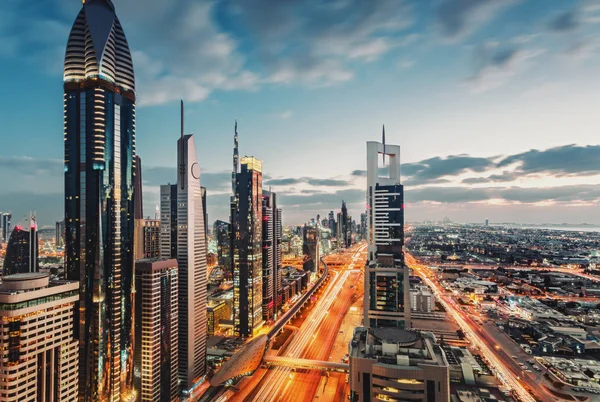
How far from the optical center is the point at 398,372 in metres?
36.1

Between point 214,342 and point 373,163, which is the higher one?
point 373,163

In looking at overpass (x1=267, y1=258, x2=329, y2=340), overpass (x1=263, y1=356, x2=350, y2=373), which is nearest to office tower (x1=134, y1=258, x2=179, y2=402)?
overpass (x1=263, y1=356, x2=350, y2=373)

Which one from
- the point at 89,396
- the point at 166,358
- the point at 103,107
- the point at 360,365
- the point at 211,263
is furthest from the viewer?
the point at 211,263

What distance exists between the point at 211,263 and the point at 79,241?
132821mm

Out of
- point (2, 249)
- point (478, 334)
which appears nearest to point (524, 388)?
point (478, 334)

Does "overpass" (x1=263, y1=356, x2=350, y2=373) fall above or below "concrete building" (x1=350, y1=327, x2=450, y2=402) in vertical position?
below

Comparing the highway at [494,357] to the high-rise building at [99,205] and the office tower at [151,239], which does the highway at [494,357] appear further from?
the office tower at [151,239]

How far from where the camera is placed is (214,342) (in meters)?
79.8

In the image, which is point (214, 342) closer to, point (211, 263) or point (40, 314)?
point (40, 314)

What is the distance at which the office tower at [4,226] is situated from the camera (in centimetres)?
13300

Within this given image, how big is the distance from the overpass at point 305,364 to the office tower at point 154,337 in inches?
717

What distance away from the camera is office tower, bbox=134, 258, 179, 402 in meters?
56.2

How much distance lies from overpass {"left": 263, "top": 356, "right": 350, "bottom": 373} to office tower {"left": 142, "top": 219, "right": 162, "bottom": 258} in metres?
48.4

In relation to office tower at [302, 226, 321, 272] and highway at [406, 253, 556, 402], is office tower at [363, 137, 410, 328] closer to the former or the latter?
highway at [406, 253, 556, 402]
